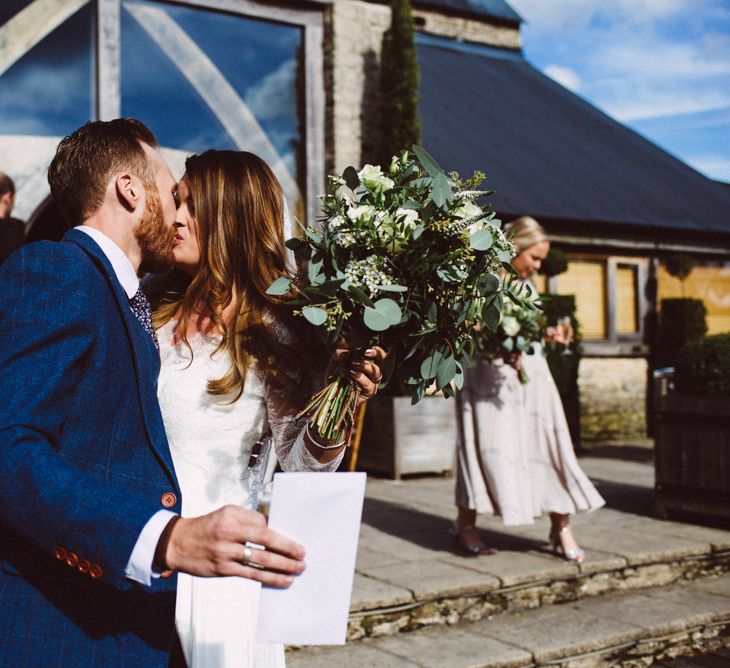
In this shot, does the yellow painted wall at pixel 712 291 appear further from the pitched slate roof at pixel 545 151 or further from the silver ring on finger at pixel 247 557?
the silver ring on finger at pixel 247 557

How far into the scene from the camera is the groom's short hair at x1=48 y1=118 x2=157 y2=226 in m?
1.65

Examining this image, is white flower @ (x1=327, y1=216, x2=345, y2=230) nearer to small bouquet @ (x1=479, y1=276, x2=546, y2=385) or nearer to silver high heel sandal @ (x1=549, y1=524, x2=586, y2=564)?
small bouquet @ (x1=479, y1=276, x2=546, y2=385)

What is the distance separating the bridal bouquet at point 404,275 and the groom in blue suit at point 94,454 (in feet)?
1.48

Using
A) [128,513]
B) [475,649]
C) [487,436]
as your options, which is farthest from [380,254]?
[487,436]

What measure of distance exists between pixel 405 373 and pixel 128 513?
95 centimetres

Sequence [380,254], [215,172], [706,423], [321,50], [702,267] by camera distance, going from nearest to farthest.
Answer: [380,254] → [215,172] → [706,423] → [321,50] → [702,267]

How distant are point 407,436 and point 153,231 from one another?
6.95 meters

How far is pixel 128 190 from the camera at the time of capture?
1.66 meters

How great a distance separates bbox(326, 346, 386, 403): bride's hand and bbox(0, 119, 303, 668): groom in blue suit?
1.57 ft

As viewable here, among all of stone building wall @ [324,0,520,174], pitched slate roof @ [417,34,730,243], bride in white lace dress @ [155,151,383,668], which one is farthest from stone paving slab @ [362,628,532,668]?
pitched slate roof @ [417,34,730,243]

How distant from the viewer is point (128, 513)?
1.27 metres

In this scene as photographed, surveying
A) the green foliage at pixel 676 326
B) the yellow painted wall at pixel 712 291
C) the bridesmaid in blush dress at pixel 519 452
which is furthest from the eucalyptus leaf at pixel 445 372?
the yellow painted wall at pixel 712 291

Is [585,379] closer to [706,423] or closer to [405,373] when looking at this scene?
[706,423]

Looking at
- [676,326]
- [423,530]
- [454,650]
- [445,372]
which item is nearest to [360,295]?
[445,372]
